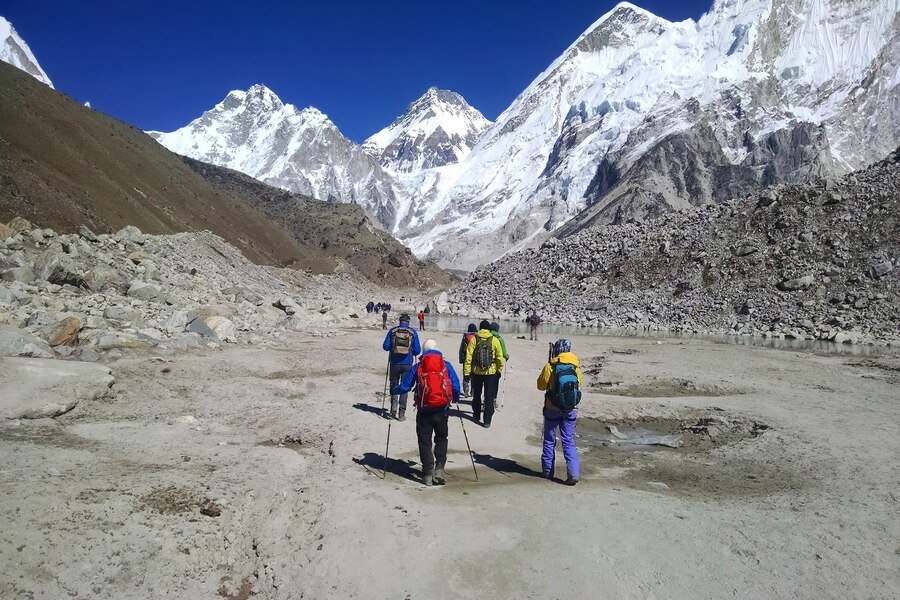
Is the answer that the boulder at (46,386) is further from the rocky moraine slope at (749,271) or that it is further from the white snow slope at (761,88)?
the white snow slope at (761,88)

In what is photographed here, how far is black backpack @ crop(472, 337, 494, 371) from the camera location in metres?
10.7

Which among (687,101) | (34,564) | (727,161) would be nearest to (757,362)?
(34,564)

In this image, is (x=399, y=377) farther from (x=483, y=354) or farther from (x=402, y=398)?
(x=483, y=354)

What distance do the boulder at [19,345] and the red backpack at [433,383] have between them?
796 cm

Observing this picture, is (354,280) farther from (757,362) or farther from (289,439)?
(289,439)

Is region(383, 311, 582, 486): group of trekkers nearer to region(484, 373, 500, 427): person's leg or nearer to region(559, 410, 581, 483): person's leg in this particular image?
region(559, 410, 581, 483): person's leg

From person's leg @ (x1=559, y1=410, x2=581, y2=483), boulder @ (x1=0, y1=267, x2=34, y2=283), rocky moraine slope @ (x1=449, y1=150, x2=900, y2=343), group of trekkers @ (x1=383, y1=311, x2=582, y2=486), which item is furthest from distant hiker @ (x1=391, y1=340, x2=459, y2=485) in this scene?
rocky moraine slope @ (x1=449, y1=150, x2=900, y2=343)

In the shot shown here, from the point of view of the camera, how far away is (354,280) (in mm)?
80188

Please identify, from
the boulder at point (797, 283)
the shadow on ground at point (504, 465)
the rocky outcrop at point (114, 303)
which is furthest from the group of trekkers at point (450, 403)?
the boulder at point (797, 283)

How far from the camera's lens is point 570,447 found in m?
7.35

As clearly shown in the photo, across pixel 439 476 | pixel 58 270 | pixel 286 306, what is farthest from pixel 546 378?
pixel 286 306

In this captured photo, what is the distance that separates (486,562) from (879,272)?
128 feet

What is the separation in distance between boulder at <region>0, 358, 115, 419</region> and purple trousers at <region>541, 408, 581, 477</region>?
23.5 ft

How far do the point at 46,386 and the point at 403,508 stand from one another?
6383mm
